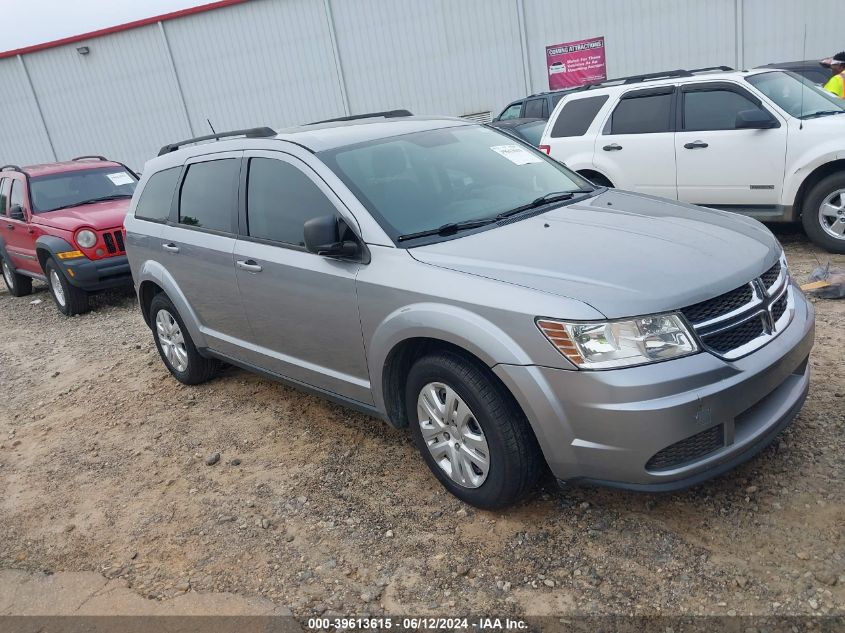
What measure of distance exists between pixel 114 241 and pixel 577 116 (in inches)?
220

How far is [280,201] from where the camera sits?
3.96m

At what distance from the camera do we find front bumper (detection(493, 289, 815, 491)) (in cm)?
259

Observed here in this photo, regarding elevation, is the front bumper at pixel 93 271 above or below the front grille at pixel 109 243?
below

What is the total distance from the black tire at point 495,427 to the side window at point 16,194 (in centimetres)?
816

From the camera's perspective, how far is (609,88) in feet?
25.2

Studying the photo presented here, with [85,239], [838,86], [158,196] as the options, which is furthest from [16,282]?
[838,86]

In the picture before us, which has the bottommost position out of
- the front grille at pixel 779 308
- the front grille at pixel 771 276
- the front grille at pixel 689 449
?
the front grille at pixel 689 449

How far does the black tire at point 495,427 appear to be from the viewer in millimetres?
2898

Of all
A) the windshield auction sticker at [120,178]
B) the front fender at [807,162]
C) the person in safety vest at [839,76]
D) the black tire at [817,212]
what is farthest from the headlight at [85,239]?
the person in safety vest at [839,76]

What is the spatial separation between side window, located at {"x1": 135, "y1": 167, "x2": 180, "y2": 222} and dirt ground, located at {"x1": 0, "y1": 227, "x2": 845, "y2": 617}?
1.42 meters

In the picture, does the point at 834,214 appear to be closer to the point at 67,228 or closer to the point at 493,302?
the point at 493,302

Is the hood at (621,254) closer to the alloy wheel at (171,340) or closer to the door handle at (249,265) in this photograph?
the door handle at (249,265)

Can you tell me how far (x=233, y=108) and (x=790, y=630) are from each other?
20872 millimetres

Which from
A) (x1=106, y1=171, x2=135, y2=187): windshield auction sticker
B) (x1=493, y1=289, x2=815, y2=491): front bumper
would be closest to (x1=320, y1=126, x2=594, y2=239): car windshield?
(x1=493, y1=289, x2=815, y2=491): front bumper
